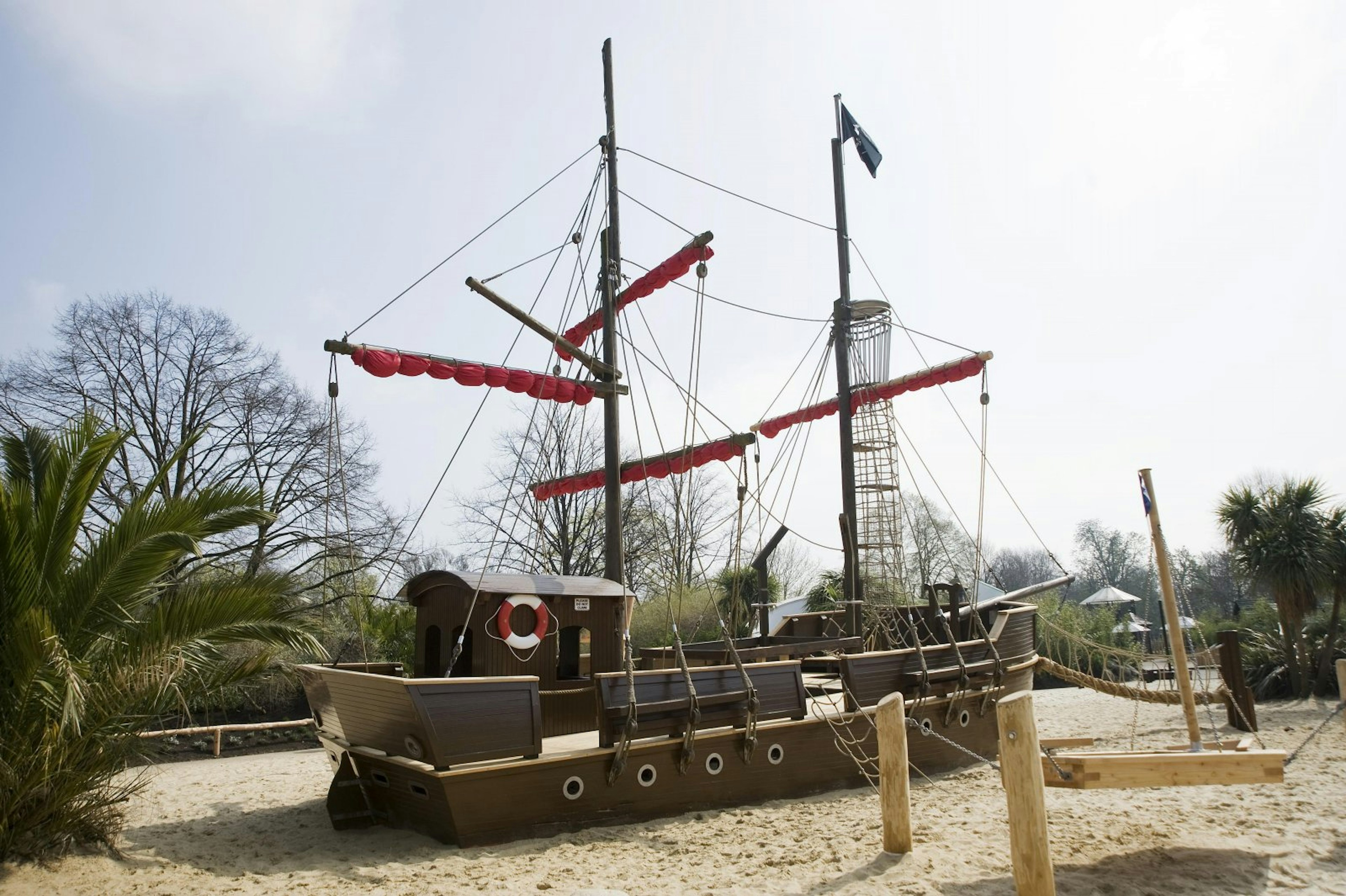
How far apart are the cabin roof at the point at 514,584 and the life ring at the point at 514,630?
0.24 ft

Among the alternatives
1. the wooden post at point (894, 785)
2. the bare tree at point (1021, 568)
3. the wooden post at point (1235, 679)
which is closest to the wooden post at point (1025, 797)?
the wooden post at point (894, 785)

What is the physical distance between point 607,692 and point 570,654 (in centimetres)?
166

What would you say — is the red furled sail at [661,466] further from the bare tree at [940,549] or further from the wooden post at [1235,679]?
the bare tree at [940,549]

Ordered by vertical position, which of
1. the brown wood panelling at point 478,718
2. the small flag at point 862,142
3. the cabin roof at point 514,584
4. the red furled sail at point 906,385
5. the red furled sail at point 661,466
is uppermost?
the small flag at point 862,142

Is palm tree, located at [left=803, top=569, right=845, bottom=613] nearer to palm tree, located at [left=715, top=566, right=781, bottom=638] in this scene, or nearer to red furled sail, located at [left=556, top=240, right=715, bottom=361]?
palm tree, located at [left=715, top=566, right=781, bottom=638]

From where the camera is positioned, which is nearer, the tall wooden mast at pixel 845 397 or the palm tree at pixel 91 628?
the palm tree at pixel 91 628

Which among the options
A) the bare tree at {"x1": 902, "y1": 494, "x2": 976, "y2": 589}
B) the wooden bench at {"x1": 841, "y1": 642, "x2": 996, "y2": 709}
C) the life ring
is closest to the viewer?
the life ring

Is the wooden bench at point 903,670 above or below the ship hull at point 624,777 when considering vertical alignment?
above

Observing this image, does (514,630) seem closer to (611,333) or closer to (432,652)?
(432,652)

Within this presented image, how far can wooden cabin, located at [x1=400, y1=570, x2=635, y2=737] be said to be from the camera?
25.6ft

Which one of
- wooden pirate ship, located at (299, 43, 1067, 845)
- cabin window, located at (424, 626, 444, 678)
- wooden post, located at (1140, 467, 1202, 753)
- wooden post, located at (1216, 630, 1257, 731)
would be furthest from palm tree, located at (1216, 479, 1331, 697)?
cabin window, located at (424, 626, 444, 678)

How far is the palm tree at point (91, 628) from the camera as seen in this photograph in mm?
5359

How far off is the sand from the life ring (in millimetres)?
1842

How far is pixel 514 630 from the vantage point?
25.9ft
